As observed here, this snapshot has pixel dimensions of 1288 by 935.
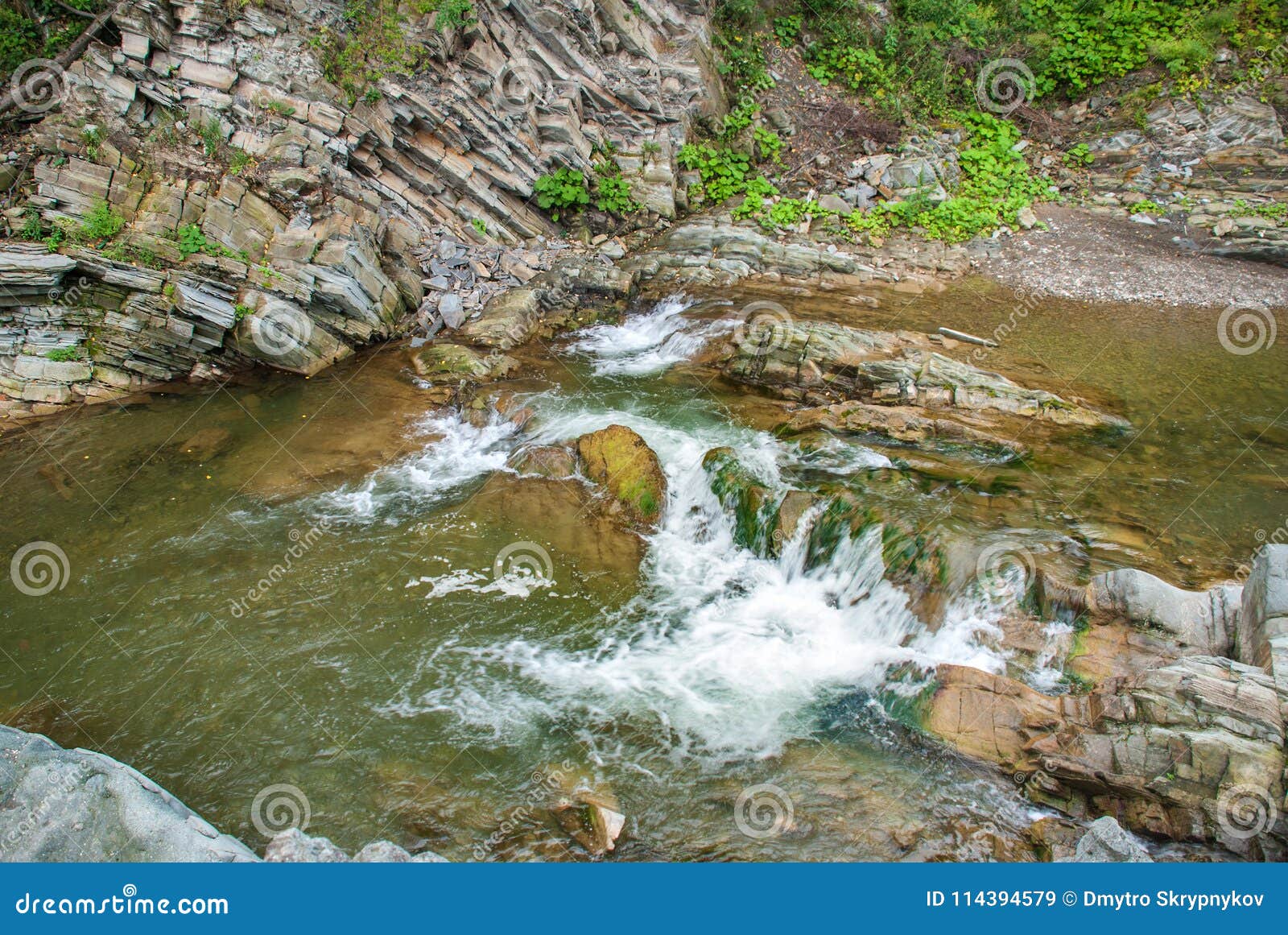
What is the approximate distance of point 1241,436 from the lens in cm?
947

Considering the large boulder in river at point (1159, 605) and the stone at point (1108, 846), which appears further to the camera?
the large boulder in river at point (1159, 605)

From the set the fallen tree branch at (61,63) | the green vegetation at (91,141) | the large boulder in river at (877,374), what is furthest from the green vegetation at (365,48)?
the large boulder in river at (877,374)

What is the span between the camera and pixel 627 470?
9133 mm

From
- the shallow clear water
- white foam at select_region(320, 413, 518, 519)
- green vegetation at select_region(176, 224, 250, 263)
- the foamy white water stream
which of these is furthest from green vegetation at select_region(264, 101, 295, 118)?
the foamy white water stream

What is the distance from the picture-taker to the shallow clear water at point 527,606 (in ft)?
18.5

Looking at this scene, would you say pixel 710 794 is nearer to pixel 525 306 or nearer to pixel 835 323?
pixel 835 323

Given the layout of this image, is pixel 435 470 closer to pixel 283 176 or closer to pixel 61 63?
pixel 283 176

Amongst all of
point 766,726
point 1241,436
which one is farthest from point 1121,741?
point 1241,436

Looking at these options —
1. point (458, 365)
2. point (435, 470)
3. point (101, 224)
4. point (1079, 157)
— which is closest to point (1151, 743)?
point (435, 470)

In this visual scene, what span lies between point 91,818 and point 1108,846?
6.37 m

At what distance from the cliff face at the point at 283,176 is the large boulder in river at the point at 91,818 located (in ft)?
26.6

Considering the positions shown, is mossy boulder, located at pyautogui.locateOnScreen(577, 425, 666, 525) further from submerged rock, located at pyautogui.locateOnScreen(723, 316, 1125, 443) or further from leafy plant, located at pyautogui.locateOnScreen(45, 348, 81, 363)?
leafy plant, located at pyautogui.locateOnScreen(45, 348, 81, 363)

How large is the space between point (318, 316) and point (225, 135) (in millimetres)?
3869

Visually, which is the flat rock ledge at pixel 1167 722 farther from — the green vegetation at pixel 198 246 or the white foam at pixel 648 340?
the green vegetation at pixel 198 246
